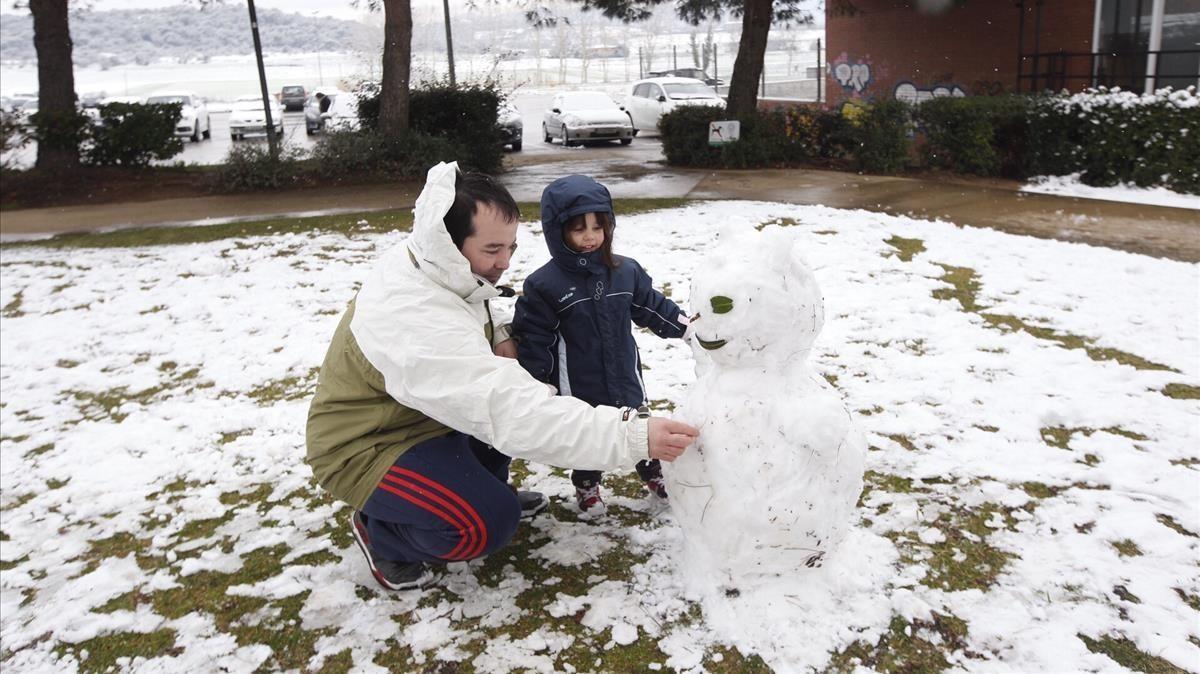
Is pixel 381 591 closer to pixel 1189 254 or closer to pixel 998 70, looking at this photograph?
pixel 1189 254

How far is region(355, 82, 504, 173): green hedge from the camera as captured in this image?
13570 millimetres

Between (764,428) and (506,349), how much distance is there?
105cm

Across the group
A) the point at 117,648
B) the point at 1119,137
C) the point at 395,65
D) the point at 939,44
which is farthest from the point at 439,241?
the point at 939,44

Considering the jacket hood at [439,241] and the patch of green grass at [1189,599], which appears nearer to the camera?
the jacket hood at [439,241]

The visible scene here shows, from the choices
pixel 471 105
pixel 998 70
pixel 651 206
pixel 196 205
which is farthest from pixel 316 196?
pixel 998 70

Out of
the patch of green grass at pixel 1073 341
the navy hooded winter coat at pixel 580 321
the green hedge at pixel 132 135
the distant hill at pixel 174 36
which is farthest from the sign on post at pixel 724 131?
the distant hill at pixel 174 36

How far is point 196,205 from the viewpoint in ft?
38.1

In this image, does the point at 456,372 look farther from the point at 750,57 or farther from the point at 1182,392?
the point at 750,57

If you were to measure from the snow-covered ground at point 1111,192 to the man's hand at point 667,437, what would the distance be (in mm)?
9212

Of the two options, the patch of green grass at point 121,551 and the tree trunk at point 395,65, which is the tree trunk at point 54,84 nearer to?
the tree trunk at point 395,65

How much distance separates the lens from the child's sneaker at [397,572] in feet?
9.56

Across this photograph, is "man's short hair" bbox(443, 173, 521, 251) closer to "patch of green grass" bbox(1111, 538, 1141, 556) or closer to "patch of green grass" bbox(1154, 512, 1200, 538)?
"patch of green grass" bbox(1111, 538, 1141, 556)

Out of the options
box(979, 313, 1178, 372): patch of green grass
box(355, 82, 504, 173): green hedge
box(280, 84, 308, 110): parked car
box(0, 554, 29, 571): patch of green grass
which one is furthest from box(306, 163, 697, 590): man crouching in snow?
box(280, 84, 308, 110): parked car

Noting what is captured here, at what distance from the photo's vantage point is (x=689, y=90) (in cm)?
2167
